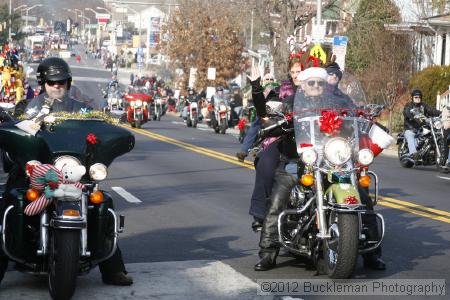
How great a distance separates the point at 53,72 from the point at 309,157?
2.17 meters

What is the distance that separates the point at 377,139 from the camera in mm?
9625

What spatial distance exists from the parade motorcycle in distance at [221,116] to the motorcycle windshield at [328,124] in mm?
28990

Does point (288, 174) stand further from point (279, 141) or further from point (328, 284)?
point (328, 284)

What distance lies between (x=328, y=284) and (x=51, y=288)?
232 centimetres

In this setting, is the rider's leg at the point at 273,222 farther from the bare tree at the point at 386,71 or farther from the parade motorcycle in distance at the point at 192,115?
the parade motorcycle in distance at the point at 192,115

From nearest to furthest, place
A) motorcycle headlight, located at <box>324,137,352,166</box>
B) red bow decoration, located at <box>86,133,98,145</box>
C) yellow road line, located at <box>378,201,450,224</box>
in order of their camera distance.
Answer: red bow decoration, located at <box>86,133,98,145</box>, motorcycle headlight, located at <box>324,137,352,166</box>, yellow road line, located at <box>378,201,450,224</box>

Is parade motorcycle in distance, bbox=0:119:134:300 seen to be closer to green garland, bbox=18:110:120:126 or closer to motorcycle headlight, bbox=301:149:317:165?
green garland, bbox=18:110:120:126

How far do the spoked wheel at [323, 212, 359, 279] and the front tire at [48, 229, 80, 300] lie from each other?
82.2 inches

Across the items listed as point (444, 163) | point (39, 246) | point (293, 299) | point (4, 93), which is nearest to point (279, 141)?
point (293, 299)

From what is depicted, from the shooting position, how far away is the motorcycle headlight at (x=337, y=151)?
9.07 m

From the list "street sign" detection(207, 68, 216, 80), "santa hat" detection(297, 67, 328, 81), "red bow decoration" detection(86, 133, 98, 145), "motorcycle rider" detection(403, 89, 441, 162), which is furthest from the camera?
"street sign" detection(207, 68, 216, 80)

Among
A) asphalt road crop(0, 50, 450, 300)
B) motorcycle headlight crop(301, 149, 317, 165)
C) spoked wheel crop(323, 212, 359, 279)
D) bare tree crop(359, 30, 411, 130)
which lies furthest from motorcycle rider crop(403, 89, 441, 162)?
spoked wheel crop(323, 212, 359, 279)

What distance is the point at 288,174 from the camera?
980cm

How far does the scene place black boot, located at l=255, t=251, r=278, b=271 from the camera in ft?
32.1
